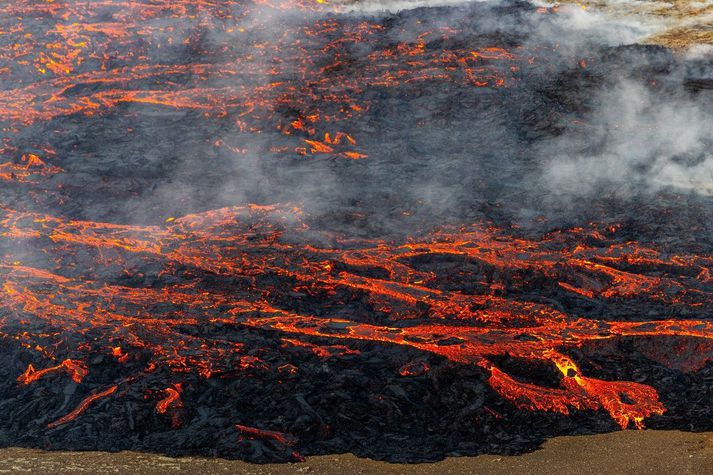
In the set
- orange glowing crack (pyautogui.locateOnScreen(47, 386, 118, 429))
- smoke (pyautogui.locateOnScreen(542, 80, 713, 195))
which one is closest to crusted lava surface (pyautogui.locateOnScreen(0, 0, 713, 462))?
orange glowing crack (pyautogui.locateOnScreen(47, 386, 118, 429))

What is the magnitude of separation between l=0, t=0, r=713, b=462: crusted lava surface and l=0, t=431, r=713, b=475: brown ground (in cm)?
11

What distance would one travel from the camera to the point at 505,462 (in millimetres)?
4062

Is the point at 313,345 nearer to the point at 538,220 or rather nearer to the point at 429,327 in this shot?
the point at 429,327

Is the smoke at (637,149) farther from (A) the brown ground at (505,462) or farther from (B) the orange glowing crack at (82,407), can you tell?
(B) the orange glowing crack at (82,407)

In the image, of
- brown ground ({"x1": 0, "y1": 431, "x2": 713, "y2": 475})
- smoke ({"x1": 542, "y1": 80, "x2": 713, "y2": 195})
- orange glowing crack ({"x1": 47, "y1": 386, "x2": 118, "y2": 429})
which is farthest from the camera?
smoke ({"x1": 542, "y1": 80, "x2": 713, "y2": 195})

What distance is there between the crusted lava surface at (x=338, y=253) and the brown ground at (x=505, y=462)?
0.11 meters

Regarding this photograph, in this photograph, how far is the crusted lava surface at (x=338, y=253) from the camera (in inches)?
180

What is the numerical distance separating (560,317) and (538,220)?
73.5 inches

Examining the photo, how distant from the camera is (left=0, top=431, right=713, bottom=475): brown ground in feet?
13.1

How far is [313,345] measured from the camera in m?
5.22

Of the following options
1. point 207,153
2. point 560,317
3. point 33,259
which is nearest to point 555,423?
point 560,317

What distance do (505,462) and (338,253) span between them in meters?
3.15

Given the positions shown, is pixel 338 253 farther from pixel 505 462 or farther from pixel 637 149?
pixel 637 149

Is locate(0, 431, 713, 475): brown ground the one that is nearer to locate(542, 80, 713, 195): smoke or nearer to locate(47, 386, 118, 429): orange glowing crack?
locate(47, 386, 118, 429): orange glowing crack
